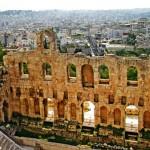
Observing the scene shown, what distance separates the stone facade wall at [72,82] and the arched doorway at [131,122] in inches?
31.2

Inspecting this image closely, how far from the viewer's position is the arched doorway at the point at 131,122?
1188 inches

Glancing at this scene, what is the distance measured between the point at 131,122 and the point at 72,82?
19.7 ft

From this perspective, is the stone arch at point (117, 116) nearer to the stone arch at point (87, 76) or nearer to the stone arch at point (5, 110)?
the stone arch at point (87, 76)

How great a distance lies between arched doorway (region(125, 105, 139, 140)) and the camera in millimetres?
30184

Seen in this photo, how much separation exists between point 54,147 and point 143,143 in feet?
22.9

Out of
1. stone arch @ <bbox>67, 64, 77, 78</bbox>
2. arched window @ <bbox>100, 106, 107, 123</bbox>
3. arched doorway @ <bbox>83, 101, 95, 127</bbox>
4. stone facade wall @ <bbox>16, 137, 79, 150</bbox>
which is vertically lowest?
stone facade wall @ <bbox>16, 137, 79, 150</bbox>

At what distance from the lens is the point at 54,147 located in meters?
29.7

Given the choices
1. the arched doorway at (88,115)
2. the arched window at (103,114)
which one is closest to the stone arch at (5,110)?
the arched doorway at (88,115)

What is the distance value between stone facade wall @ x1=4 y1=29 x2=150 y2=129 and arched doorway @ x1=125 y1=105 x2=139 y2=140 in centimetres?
79

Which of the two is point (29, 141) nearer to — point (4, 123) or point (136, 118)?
point (4, 123)

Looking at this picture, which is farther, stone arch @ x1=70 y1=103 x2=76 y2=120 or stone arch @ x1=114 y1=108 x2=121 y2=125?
stone arch @ x1=70 y1=103 x2=76 y2=120

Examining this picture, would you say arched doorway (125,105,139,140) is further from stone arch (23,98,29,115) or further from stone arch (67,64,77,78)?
stone arch (23,98,29,115)

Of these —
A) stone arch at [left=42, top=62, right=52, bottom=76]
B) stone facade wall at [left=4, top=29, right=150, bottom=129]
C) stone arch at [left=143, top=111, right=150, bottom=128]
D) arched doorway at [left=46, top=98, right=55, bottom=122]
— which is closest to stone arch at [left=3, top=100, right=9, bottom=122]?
stone facade wall at [left=4, top=29, right=150, bottom=129]

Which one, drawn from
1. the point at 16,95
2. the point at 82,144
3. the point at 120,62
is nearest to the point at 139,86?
the point at 120,62
